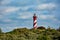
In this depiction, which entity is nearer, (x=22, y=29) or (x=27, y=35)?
(x=27, y=35)

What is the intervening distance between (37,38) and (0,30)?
6.83m

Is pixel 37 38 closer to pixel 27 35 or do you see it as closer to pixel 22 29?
pixel 27 35

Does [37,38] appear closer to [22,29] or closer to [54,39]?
[54,39]

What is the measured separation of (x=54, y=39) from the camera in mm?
21406

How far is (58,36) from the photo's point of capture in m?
21.8

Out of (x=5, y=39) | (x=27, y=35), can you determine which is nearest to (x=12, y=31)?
(x=27, y=35)

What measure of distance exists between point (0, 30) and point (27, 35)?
4756 millimetres

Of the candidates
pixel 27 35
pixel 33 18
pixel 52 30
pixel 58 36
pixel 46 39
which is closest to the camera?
pixel 46 39

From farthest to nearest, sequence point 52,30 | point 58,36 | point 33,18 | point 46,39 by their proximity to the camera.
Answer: point 33,18 < point 52,30 < point 58,36 < point 46,39

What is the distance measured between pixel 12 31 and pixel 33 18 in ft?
26.0

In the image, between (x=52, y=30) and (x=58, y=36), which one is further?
(x=52, y=30)

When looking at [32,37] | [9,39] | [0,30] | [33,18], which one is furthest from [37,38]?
[33,18]

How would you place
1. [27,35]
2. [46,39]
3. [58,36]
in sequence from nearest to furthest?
[46,39], [58,36], [27,35]

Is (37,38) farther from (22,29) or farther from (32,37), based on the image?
(22,29)
